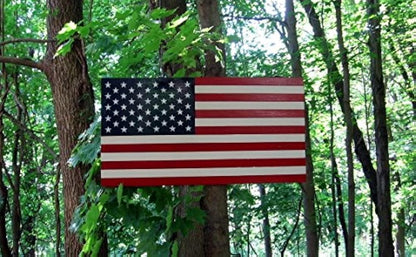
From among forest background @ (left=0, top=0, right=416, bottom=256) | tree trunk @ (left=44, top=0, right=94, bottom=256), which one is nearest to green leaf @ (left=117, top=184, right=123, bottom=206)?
forest background @ (left=0, top=0, right=416, bottom=256)

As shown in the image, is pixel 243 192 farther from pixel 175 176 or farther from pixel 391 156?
pixel 391 156

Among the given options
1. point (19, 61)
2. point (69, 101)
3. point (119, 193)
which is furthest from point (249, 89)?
point (19, 61)

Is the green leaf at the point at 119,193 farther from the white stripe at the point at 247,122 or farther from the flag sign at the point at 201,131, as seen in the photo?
the white stripe at the point at 247,122

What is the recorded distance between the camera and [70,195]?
572 centimetres

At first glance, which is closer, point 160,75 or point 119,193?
point 119,193

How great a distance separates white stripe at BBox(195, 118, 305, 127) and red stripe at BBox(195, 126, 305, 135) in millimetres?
17

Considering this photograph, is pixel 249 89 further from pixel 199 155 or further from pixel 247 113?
pixel 199 155

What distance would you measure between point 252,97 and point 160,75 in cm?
154

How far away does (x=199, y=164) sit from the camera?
8.94 feet

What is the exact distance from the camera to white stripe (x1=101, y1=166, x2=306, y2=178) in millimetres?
2668

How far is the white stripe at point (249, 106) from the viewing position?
2.77 metres

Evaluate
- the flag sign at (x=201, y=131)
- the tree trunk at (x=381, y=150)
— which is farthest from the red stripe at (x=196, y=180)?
the tree trunk at (x=381, y=150)

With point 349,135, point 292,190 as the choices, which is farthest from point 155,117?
point 292,190

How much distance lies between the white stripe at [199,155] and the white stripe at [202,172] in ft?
0.20
